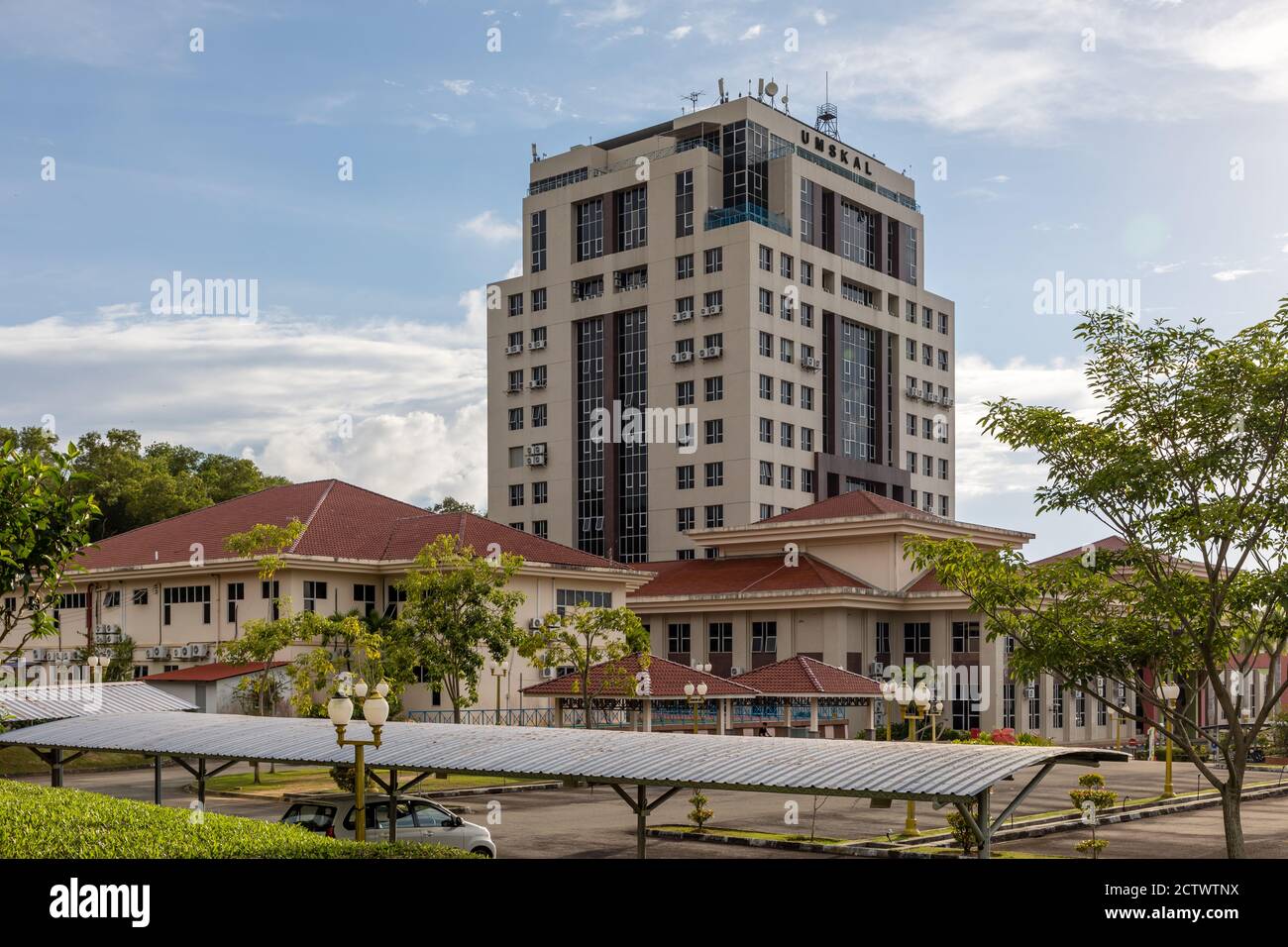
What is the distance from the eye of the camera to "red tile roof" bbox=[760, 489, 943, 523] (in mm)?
66562

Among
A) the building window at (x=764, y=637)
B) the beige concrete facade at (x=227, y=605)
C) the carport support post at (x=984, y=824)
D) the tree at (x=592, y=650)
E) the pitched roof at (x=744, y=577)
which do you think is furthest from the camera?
the building window at (x=764, y=637)

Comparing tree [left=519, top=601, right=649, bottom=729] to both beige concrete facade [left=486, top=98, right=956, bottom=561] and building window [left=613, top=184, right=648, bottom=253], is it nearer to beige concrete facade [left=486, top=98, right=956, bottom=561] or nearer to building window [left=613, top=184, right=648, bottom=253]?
beige concrete facade [left=486, top=98, right=956, bottom=561]

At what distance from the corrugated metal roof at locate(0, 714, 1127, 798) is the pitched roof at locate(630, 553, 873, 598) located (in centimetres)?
3693

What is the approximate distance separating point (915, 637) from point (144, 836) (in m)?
54.7

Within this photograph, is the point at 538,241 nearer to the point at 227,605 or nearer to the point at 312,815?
the point at 227,605

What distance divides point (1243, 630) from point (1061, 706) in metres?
48.7

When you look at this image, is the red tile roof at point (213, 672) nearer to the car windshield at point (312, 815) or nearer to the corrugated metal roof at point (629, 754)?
the corrugated metal roof at point (629, 754)

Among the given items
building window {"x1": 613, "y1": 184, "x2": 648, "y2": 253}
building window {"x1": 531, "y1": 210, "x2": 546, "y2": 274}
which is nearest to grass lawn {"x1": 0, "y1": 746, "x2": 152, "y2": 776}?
building window {"x1": 613, "y1": 184, "x2": 648, "y2": 253}

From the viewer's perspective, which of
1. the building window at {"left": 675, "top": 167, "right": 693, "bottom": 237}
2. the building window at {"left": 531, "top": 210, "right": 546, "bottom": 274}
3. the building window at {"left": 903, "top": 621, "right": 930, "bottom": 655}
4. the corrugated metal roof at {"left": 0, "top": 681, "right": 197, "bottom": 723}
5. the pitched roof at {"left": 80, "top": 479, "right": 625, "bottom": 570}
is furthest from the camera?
the building window at {"left": 531, "top": 210, "right": 546, "bottom": 274}

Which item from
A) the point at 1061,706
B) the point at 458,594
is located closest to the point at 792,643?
the point at 1061,706

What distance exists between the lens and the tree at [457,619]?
46.3 meters

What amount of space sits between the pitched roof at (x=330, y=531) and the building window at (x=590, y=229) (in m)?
39.6

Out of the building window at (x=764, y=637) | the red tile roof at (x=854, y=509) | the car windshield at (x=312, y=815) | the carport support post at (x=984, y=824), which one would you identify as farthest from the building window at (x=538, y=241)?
the carport support post at (x=984, y=824)
